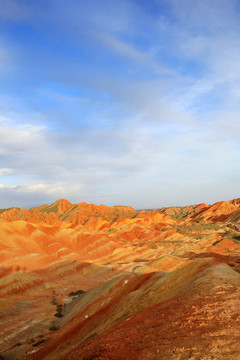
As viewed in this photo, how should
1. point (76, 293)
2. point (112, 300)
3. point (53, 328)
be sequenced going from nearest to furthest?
point (112, 300) → point (53, 328) → point (76, 293)

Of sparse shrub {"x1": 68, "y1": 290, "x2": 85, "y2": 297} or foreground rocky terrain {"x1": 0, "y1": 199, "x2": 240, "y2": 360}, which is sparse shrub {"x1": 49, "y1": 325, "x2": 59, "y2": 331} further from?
sparse shrub {"x1": 68, "y1": 290, "x2": 85, "y2": 297}

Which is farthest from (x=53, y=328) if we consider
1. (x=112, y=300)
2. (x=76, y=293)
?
(x=76, y=293)

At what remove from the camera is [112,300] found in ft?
112

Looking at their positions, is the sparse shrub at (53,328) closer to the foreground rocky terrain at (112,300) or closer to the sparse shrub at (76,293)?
the foreground rocky terrain at (112,300)

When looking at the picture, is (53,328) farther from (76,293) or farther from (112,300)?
(76,293)

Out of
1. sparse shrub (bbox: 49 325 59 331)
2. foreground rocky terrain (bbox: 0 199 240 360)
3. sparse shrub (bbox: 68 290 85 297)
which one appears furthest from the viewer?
sparse shrub (bbox: 68 290 85 297)

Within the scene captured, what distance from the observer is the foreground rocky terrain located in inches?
493

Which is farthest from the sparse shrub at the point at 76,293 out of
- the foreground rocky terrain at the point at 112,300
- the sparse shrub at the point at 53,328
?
the sparse shrub at the point at 53,328

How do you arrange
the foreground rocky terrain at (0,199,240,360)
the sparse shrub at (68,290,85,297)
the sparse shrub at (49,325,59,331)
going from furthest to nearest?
the sparse shrub at (68,290,85,297) < the sparse shrub at (49,325,59,331) < the foreground rocky terrain at (0,199,240,360)

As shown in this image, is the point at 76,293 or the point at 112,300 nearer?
the point at 112,300

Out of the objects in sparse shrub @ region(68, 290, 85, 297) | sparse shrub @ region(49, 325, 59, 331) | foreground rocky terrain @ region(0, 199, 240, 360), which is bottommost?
sparse shrub @ region(68, 290, 85, 297)

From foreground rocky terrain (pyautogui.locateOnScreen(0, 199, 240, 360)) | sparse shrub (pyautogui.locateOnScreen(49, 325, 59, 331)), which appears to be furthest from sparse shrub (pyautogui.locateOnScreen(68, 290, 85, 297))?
sparse shrub (pyautogui.locateOnScreen(49, 325, 59, 331))

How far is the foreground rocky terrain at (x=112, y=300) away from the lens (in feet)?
41.1

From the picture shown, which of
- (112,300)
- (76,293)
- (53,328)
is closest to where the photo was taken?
(112,300)
